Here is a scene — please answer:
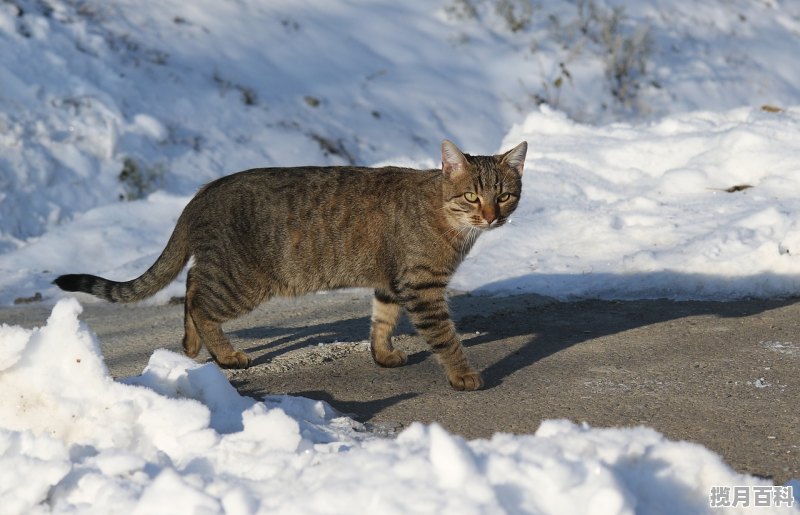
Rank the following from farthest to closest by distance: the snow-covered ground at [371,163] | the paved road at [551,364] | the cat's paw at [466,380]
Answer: the cat's paw at [466,380]
the paved road at [551,364]
the snow-covered ground at [371,163]

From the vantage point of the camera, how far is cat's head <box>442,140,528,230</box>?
4836 mm

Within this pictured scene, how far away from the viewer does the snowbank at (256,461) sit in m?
2.47

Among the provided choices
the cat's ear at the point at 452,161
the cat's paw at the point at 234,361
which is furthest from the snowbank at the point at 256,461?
the cat's ear at the point at 452,161

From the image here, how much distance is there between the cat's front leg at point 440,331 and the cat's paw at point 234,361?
31.4 inches

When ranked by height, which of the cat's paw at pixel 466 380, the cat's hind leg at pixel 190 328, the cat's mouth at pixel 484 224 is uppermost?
the cat's mouth at pixel 484 224

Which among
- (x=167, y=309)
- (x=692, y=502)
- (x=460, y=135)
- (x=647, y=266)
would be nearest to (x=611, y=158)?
(x=647, y=266)

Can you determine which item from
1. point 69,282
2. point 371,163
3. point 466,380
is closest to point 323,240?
point 466,380

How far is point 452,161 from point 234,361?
1.42 meters

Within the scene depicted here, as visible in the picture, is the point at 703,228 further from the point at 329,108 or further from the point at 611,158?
the point at 329,108

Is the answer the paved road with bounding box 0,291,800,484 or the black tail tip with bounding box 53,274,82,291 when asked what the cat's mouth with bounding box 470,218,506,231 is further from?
the black tail tip with bounding box 53,274,82,291

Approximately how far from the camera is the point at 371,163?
940 cm

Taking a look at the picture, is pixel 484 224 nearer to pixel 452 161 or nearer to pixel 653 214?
pixel 452 161

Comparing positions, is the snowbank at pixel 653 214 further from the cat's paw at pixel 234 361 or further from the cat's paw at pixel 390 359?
the cat's paw at pixel 234 361

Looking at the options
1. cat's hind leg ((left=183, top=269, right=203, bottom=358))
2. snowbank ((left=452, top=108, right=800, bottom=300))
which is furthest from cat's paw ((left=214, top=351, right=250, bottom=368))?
snowbank ((left=452, top=108, right=800, bottom=300))
